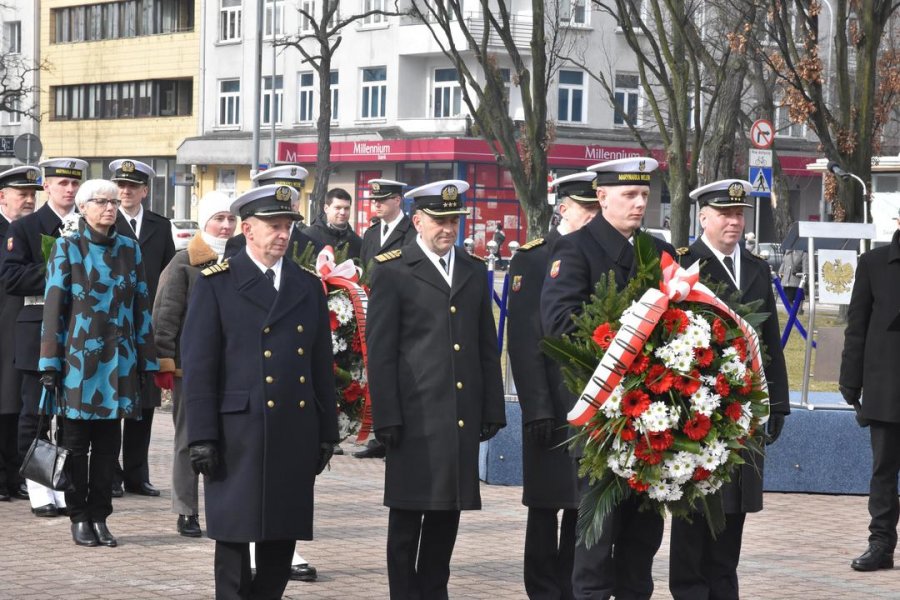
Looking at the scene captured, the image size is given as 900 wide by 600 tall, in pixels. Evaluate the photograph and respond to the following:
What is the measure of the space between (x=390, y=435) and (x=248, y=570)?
86 cm

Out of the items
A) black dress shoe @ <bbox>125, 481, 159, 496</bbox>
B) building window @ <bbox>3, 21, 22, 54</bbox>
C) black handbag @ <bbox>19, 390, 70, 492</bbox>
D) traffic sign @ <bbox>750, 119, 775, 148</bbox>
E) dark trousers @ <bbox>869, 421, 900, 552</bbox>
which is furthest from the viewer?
building window @ <bbox>3, 21, 22, 54</bbox>

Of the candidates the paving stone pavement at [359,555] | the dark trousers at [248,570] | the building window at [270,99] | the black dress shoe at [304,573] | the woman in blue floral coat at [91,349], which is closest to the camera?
the dark trousers at [248,570]

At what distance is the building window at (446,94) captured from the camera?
178 ft

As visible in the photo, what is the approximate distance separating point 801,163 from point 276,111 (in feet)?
63.2

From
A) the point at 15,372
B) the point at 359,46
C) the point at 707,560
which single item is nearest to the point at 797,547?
the point at 707,560

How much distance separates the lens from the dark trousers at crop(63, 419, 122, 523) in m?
9.16

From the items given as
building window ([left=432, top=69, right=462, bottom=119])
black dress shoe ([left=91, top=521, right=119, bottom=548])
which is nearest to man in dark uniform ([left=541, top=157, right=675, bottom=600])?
black dress shoe ([left=91, top=521, right=119, bottom=548])

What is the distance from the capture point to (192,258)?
9.11 m

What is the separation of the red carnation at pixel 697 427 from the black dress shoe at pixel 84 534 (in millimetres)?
4093

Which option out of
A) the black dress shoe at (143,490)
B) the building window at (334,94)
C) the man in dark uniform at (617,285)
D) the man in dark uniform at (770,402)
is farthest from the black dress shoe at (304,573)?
the building window at (334,94)

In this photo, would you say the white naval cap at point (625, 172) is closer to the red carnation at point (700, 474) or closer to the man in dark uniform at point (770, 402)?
the man in dark uniform at point (770, 402)

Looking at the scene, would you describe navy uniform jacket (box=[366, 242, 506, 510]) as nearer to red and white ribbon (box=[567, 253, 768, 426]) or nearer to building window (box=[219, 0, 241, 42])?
red and white ribbon (box=[567, 253, 768, 426])

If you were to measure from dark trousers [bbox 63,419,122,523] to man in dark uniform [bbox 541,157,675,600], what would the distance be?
10.6ft

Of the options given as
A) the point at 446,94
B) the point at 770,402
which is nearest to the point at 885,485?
the point at 770,402
